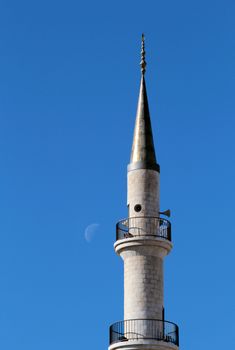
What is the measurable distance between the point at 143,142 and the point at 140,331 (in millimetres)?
9711

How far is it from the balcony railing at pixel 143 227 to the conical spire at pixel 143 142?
2.68m

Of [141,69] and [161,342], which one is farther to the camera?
[141,69]

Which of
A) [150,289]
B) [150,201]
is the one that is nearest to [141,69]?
[150,201]

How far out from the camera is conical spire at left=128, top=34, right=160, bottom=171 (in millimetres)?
49219

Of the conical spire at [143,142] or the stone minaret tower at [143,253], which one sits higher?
the conical spire at [143,142]

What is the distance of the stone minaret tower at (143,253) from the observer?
45.9 meters

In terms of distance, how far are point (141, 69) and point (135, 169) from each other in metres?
6.02

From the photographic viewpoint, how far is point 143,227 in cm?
4784

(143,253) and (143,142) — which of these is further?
(143,142)

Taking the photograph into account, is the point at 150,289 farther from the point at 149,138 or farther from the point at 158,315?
the point at 149,138

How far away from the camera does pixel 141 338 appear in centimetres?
4581

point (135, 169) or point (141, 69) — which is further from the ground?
point (141, 69)

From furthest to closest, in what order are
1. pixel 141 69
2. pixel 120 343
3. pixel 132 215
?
pixel 141 69
pixel 132 215
pixel 120 343

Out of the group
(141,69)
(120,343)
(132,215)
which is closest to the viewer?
(120,343)
